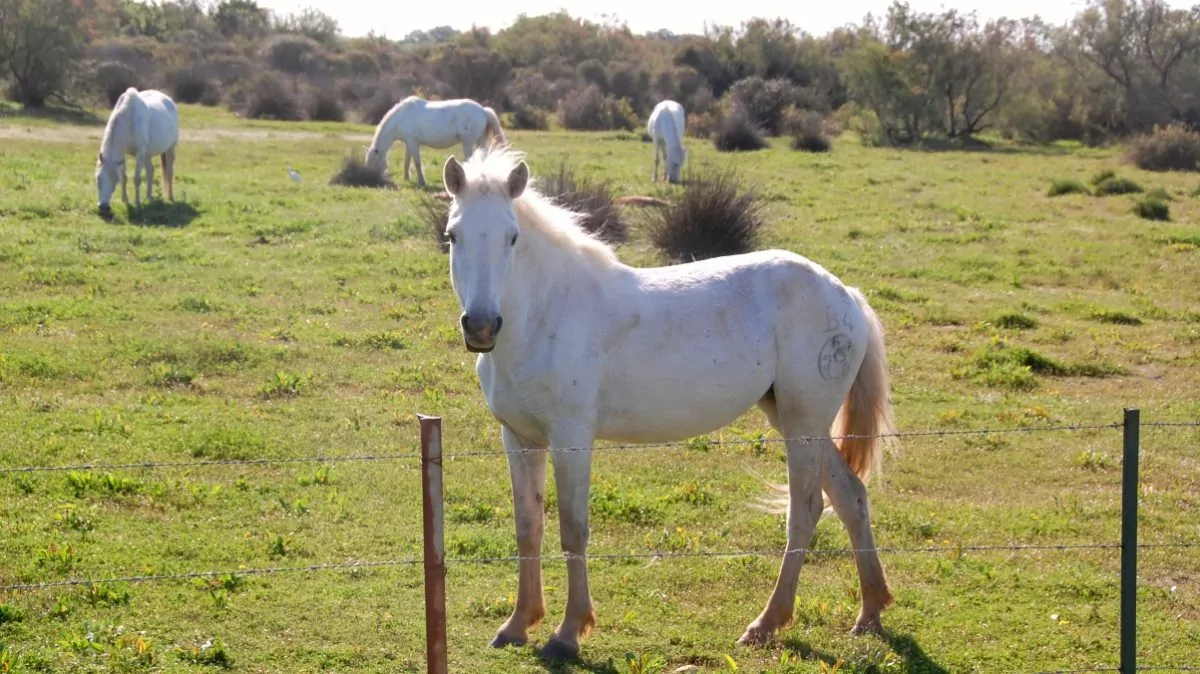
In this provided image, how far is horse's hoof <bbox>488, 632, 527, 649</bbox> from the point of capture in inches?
213

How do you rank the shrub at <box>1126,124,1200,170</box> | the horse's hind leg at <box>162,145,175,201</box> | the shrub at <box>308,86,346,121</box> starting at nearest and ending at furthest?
the horse's hind leg at <box>162,145,175,201</box>
the shrub at <box>1126,124,1200,170</box>
the shrub at <box>308,86,346,121</box>

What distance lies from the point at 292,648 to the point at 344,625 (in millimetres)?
315

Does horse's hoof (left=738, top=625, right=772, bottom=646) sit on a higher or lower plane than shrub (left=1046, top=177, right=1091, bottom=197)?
lower

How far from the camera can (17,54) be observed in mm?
29531

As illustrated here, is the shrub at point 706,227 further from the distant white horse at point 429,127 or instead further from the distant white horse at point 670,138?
the distant white horse at point 429,127

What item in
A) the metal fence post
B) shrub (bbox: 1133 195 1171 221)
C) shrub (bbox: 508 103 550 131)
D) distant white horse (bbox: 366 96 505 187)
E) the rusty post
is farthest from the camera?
shrub (bbox: 508 103 550 131)

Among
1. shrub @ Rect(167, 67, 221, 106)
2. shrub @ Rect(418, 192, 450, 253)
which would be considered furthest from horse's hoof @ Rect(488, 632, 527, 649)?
shrub @ Rect(167, 67, 221, 106)

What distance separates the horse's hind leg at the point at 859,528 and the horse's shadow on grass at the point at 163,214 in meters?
12.6

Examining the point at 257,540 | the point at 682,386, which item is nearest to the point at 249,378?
the point at 257,540

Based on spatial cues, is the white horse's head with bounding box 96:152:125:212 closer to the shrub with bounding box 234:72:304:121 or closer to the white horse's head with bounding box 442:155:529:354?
the white horse's head with bounding box 442:155:529:354

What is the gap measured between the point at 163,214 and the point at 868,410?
13.5 metres

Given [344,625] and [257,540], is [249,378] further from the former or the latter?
[344,625]

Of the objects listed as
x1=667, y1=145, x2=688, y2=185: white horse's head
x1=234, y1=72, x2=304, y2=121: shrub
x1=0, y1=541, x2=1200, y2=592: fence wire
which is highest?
x1=234, y1=72, x2=304, y2=121: shrub

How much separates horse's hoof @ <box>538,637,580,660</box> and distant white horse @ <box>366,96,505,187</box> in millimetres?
17879
